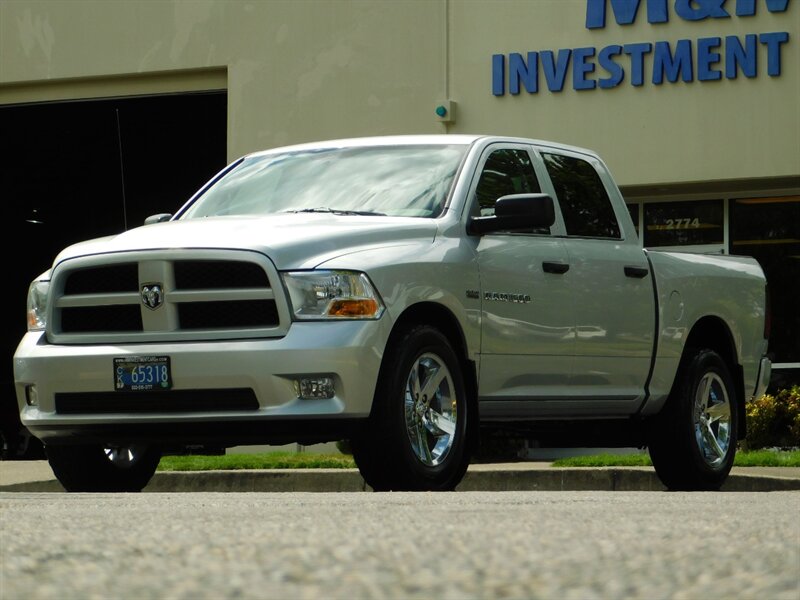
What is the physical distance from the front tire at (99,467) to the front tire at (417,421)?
6.13ft

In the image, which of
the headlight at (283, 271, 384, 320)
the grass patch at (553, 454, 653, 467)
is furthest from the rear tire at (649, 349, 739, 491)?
the headlight at (283, 271, 384, 320)

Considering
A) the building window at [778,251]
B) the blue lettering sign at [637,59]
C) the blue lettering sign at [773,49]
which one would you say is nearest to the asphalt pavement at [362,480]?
the building window at [778,251]

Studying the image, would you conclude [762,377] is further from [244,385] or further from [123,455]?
[244,385]

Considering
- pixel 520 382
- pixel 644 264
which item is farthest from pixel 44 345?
pixel 644 264

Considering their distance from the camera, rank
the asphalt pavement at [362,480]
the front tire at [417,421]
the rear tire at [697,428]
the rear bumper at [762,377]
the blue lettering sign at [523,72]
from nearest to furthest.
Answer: the front tire at [417,421] < the rear tire at [697,428] < the rear bumper at [762,377] < the asphalt pavement at [362,480] < the blue lettering sign at [523,72]

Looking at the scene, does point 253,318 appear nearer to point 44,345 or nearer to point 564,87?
point 44,345

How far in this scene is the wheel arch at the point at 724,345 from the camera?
35.5 feet

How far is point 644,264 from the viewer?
33.1 feet

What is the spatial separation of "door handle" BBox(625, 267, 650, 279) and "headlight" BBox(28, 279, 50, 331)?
3.43 m

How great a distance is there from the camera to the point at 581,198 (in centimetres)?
1016

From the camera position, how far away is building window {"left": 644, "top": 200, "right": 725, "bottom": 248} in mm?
19344

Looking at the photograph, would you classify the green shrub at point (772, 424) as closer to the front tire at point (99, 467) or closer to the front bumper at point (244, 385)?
the front tire at point (99, 467)

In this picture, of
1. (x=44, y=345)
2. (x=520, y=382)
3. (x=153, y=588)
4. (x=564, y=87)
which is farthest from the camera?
(x=564, y=87)

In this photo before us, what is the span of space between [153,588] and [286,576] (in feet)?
0.90
